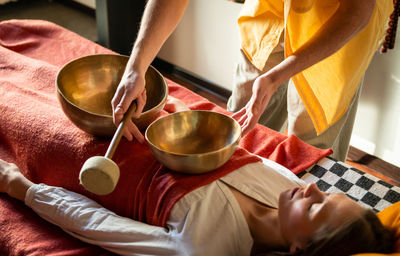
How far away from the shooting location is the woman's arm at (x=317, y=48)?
52.3 inches

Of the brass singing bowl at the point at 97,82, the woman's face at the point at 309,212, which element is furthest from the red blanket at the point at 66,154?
the woman's face at the point at 309,212

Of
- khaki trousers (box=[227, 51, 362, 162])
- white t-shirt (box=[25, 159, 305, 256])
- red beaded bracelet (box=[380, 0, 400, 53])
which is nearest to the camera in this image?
white t-shirt (box=[25, 159, 305, 256])

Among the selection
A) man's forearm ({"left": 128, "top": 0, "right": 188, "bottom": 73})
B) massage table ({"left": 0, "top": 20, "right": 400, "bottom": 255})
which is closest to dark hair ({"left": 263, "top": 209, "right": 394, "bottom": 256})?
massage table ({"left": 0, "top": 20, "right": 400, "bottom": 255})

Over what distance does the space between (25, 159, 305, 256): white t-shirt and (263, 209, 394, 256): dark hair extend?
0.75 feet

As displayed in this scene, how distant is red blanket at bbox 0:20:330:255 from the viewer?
129cm

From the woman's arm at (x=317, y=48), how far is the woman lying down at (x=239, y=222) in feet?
0.68

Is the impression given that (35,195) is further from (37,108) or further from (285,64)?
(285,64)

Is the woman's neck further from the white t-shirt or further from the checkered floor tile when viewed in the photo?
the checkered floor tile

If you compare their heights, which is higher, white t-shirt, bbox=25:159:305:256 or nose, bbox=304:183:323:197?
nose, bbox=304:183:323:197

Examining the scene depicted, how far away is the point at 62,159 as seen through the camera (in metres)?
1.42

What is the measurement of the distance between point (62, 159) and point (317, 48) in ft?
2.93

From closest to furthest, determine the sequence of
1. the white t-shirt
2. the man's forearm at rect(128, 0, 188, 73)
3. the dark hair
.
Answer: the dark hair
the white t-shirt
the man's forearm at rect(128, 0, 188, 73)

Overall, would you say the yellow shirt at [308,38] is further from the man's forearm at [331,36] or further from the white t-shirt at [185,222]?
the white t-shirt at [185,222]

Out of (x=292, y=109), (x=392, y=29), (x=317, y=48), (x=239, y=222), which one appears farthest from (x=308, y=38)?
(x=239, y=222)
